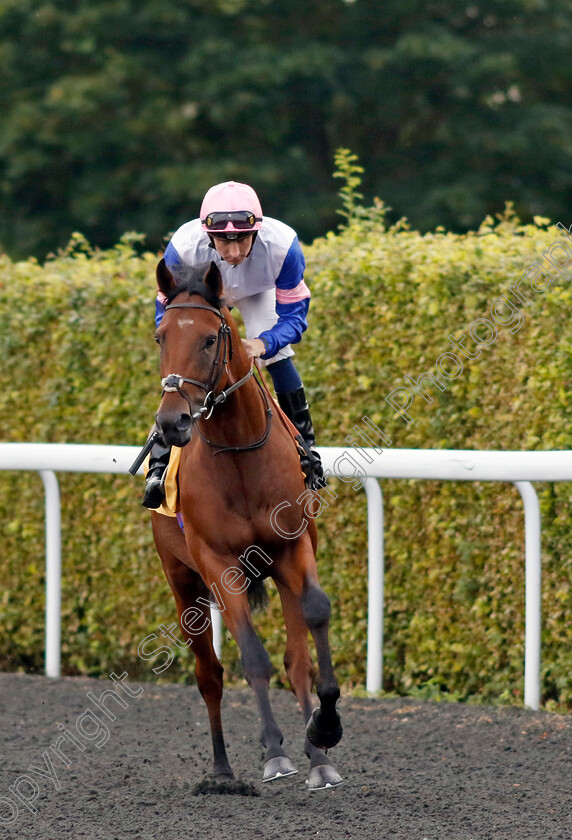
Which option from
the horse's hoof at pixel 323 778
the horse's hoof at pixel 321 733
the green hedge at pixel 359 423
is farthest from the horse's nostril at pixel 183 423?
the green hedge at pixel 359 423

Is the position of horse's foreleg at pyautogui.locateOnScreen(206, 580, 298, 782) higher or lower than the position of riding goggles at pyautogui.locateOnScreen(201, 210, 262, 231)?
lower

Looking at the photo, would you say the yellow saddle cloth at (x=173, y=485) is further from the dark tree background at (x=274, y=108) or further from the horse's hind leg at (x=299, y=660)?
the dark tree background at (x=274, y=108)

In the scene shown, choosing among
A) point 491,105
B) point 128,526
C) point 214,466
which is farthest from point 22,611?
point 491,105

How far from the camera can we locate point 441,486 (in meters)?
5.84

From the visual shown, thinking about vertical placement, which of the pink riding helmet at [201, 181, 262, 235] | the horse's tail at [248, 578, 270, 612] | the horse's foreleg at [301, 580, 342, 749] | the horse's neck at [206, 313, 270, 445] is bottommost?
the horse's foreleg at [301, 580, 342, 749]

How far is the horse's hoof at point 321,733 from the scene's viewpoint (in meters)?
4.03

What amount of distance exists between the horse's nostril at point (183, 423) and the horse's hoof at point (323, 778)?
4.63ft

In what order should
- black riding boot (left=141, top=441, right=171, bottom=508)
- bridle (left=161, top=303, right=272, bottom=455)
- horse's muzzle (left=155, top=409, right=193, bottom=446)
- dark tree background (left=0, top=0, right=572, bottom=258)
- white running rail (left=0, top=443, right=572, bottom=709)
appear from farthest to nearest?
dark tree background (left=0, top=0, right=572, bottom=258) → white running rail (left=0, top=443, right=572, bottom=709) → black riding boot (left=141, top=441, right=171, bottom=508) → bridle (left=161, top=303, right=272, bottom=455) → horse's muzzle (left=155, top=409, right=193, bottom=446)

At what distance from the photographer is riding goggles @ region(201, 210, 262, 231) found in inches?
164

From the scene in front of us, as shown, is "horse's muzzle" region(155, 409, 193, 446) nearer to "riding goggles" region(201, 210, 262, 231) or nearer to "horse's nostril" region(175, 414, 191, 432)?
"horse's nostril" region(175, 414, 191, 432)

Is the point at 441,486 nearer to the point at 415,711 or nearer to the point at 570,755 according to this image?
the point at 415,711

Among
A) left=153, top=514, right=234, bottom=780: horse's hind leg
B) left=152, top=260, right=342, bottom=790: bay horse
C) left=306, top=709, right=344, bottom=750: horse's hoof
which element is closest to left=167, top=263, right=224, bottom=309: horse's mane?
left=152, top=260, right=342, bottom=790: bay horse

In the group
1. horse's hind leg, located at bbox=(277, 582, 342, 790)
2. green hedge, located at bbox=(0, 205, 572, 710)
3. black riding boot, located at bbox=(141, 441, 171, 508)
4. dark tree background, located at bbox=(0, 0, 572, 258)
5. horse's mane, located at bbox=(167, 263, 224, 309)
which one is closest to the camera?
horse's mane, located at bbox=(167, 263, 224, 309)

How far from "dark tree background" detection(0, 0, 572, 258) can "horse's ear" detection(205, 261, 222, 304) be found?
1170 cm
